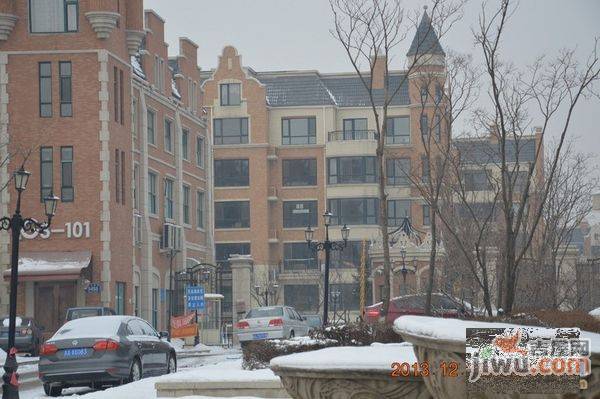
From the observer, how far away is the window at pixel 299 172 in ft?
279

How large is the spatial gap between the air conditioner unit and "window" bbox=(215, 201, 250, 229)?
86.5 ft

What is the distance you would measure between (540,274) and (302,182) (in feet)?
165

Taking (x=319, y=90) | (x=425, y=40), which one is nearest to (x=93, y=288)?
(x=425, y=40)

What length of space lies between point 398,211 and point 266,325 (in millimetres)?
46810

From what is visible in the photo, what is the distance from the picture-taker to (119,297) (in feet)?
161

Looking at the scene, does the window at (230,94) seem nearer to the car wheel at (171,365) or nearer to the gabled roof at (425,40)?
the gabled roof at (425,40)

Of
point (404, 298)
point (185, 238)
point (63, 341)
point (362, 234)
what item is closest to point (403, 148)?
point (362, 234)

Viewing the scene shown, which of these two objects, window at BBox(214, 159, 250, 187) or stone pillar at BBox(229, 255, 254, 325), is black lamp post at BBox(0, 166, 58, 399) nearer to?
stone pillar at BBox(229, 255, 254, 325)

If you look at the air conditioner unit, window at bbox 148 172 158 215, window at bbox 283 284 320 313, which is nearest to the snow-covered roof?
window at bbox 148 172 158 215

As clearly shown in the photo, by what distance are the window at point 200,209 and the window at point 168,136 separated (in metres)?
5.55

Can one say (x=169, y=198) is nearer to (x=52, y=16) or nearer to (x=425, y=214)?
(x=52, y=16)

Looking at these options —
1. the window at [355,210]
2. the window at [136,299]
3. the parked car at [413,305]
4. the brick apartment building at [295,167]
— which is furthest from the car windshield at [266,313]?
the window at [355,210]

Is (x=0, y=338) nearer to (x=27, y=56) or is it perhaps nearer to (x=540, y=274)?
(x=27, y=56)

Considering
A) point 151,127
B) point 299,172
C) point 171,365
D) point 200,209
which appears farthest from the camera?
point 299,172
